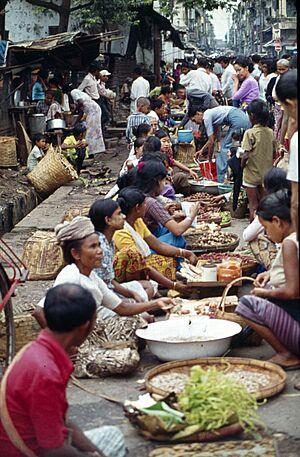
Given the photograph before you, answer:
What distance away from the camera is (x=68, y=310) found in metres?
4.17

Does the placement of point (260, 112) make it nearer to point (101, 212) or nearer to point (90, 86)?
point (101, 212)

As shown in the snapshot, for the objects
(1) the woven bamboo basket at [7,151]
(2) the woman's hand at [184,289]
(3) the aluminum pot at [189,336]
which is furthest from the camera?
(1) the woven bamboo basket at [7,151]

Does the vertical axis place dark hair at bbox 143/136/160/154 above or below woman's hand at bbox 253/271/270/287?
above

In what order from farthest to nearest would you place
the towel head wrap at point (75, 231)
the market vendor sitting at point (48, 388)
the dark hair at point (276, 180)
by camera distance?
the dark hair at point (276, 180) → the towel head wrap at point (75, 231) → the market vendor sitting at point (48, 388)

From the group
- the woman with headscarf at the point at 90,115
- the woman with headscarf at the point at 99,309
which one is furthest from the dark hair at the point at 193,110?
the woman with headscarf at the point at 99,309

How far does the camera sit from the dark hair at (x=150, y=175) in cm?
833

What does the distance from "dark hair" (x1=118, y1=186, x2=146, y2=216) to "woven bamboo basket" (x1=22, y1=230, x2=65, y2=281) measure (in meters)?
1.36

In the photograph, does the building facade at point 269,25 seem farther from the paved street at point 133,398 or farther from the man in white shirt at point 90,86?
the paved street at point 133,398

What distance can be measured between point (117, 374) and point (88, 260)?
816 mm

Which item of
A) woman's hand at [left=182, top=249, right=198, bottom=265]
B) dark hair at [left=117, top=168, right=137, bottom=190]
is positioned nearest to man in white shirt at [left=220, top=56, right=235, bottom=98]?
dark hair at [left=117, top=168, right=137, bottom=190]

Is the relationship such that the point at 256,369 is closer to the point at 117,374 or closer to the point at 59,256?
the point at 117,374

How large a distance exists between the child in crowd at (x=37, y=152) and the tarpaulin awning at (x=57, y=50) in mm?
2582

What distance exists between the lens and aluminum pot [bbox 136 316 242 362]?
6.16 metres

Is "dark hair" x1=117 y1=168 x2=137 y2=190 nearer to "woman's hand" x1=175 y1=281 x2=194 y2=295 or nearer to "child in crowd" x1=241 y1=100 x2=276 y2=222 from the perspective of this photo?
"woman's hand" x1=175 y1=281 x2=194 y2=295
